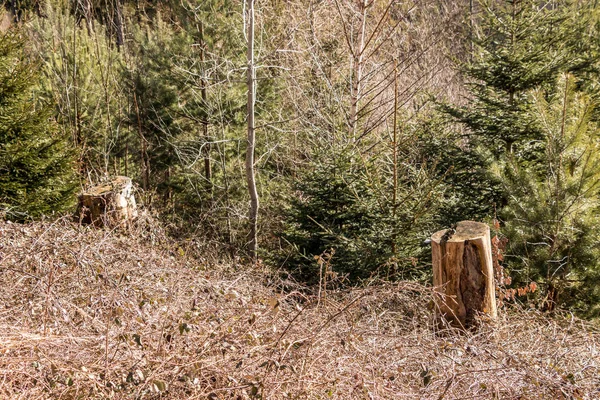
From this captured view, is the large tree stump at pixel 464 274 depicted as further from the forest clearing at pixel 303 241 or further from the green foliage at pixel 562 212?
the green foliage at pixel 562 212

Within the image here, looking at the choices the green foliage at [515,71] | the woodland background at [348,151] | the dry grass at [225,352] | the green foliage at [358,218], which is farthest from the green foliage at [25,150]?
the green foliage at [515,71]

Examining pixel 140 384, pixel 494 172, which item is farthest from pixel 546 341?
pixel 140 384

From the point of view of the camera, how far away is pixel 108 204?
6.88 meters

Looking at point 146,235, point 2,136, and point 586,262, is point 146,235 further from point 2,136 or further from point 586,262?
point 586,262

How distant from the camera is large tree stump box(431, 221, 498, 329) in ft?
15.0

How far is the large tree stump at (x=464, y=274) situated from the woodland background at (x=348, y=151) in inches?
18.0

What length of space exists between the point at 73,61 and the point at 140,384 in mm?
8674

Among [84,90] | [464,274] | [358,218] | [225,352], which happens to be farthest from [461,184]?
[84,90]

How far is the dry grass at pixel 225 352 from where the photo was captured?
3.28 meters

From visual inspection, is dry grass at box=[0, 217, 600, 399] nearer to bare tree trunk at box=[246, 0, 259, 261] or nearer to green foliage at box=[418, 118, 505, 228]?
green foliage at box=[418, 118, 505, 228]

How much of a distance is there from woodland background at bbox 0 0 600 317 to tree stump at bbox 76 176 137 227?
83cm

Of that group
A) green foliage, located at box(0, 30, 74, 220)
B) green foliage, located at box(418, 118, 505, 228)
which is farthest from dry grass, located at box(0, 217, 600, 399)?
green foliage, located at box(0, 30, 74, 220)

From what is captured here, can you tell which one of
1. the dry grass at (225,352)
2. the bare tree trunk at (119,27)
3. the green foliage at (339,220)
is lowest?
the dry grass at (225,352)

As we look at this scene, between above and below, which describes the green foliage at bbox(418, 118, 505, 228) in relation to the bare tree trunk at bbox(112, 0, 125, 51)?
below
